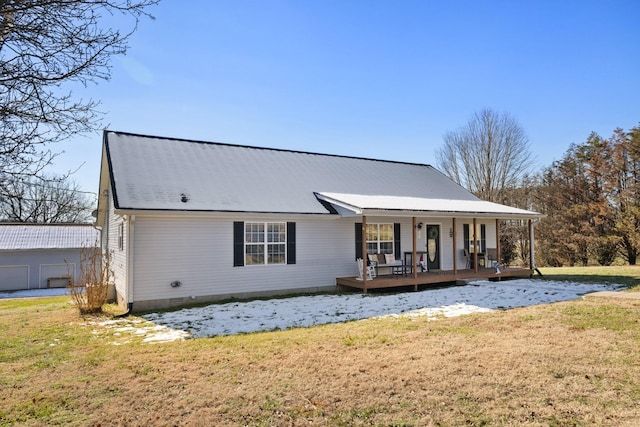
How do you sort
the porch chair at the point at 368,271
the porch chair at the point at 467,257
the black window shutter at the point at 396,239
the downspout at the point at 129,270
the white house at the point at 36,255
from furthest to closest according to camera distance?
the white house at the point at 36,255, the porch chair at the point at 467,257, the black window shutter at the point at 396,239, the porch chair at the point at 368,271, the downspout at the point at 129,270

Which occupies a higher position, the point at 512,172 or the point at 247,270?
the point at 512,172

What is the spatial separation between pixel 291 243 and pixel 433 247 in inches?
239

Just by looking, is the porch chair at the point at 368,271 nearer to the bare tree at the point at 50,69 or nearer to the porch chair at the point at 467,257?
the porch chair at the point at 467,257

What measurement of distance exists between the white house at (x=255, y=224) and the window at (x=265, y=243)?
3 cm

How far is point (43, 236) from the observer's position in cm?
2661

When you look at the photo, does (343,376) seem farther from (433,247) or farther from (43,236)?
(43,236)

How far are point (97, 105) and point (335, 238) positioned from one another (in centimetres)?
947

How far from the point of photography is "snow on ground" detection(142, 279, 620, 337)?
8.20 metres

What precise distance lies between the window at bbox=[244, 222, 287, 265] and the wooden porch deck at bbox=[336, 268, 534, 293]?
2280 mm

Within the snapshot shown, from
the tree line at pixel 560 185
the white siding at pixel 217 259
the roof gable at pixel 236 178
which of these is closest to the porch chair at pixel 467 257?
the roof gable at pixel 236 178

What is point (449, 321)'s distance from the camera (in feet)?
25.7

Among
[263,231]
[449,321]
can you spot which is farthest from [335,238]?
[449,321]

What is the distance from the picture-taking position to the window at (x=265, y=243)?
462 inches

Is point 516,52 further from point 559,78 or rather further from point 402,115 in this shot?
point 402,115
